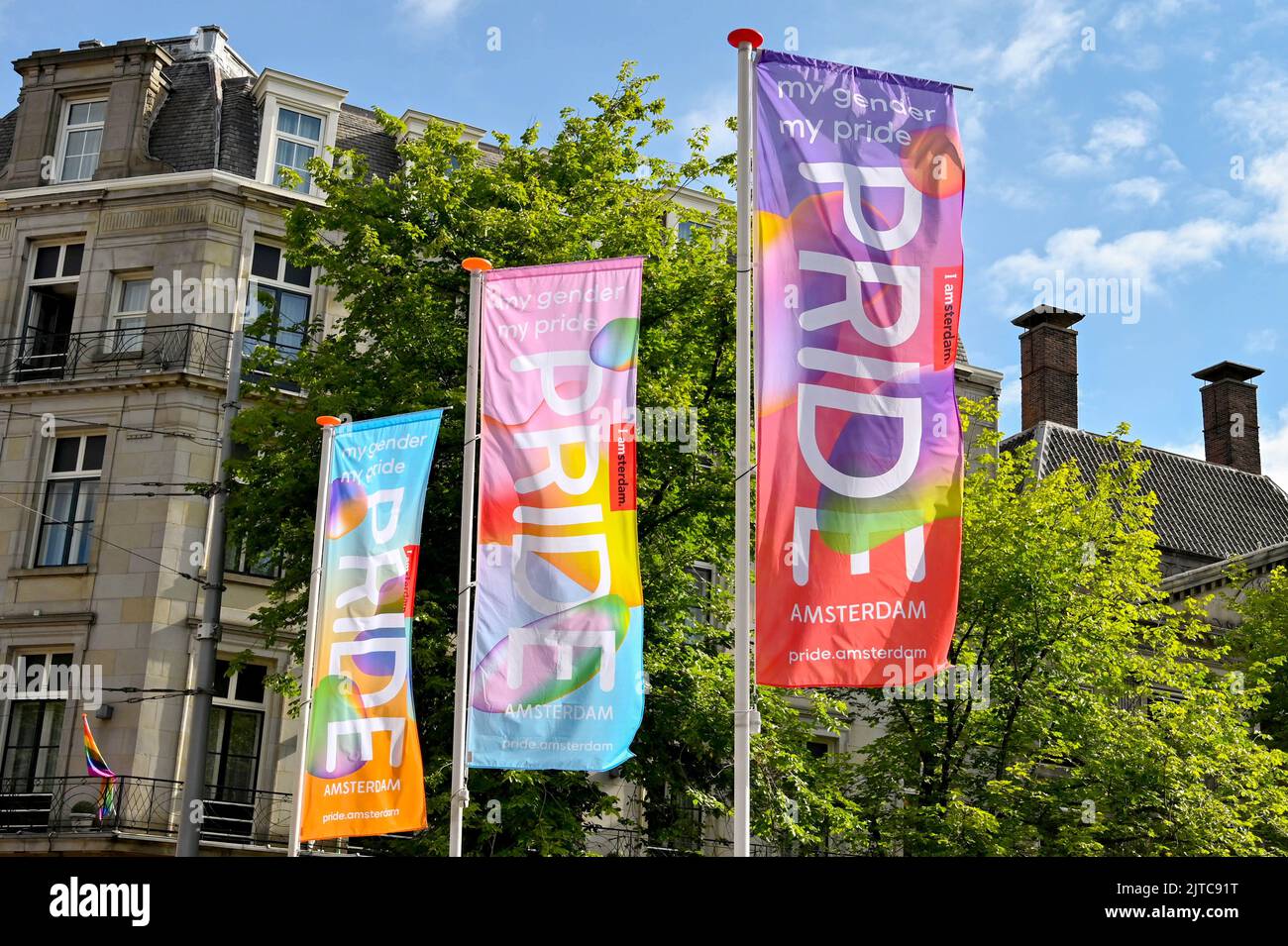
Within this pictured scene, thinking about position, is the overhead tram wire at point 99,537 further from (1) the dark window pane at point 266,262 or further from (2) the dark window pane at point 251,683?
(1) the dark window pane at point 266,262

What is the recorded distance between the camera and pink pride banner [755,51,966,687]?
12.5m

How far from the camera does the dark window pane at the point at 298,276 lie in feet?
114

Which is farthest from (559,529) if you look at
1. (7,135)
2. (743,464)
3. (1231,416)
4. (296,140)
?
(1231,416)

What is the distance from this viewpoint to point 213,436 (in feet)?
105

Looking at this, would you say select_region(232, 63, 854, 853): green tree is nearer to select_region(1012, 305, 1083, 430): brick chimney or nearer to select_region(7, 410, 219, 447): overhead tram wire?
select_region(7, 410, 219, 447): overhead tram wire

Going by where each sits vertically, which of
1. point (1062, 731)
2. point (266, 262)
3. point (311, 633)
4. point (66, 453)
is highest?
point (266, 262)

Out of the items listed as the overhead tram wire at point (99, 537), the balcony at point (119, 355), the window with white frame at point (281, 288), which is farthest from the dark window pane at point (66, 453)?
the window with white frame at point (281, 288)

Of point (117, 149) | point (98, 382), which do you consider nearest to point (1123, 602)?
point (98, 382)

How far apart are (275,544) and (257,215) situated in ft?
38.2

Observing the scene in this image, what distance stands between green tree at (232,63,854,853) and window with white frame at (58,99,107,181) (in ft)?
34.5

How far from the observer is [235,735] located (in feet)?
102

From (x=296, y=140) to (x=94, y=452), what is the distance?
29.5 feet

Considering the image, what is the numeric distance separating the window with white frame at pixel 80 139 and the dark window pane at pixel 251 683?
12.5m

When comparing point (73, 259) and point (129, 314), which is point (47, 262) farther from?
point (129, 314)
